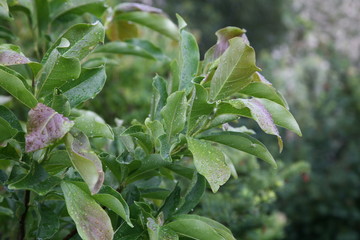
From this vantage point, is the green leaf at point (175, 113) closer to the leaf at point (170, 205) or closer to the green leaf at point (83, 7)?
the leaf at point (170, 205)

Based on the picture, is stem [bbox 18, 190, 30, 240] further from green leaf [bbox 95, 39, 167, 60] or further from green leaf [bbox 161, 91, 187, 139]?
green leaf [bbox 95, 39, 167, 60]

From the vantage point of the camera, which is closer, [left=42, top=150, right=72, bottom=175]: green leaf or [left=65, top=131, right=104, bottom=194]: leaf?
[left=65, top=131, right=104, bottom=194]: leaf

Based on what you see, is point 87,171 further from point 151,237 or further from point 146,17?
point 146,17

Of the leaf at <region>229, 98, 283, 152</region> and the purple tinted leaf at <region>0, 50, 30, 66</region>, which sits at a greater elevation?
the purple tinted leaf at <region>0, 50, 30, 66</region>

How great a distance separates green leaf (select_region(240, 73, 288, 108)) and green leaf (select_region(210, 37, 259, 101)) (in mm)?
54

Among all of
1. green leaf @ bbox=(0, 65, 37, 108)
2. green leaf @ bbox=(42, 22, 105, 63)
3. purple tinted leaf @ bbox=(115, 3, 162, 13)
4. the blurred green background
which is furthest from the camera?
the blurred green background

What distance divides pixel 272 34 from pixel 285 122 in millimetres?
11596

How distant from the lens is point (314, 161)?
18.3 ft

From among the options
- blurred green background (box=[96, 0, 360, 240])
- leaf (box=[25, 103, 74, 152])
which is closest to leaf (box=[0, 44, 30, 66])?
leaf (box=[25, 103, 74, 152])

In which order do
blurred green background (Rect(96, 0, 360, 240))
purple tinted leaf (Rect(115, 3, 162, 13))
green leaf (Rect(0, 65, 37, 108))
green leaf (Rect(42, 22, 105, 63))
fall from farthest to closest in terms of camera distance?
blurred green background (Rect(96, 0, 360, 240)) → purple tinted leaf (Rect(115, 3, 162, 13)) → green leaf (Rect(42, 22, 105, 63)) → green leaf (Rect(0, 65, 37, 108))

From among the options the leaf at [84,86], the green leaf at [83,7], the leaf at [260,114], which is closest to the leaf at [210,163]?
the leaf at [260,114]

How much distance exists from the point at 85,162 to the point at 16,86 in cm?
22

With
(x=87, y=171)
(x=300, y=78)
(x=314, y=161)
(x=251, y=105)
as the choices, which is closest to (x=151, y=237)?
(x=87, y=171)

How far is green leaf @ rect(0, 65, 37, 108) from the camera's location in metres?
0.92
